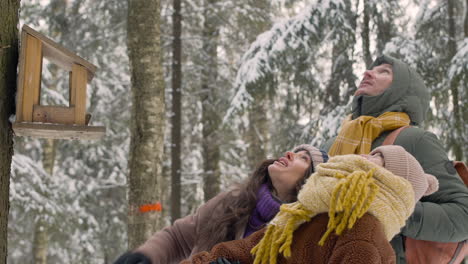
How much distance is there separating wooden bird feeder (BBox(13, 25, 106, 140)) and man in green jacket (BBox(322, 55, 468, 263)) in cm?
160

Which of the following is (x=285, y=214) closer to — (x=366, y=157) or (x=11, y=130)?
(x=366, y=157)

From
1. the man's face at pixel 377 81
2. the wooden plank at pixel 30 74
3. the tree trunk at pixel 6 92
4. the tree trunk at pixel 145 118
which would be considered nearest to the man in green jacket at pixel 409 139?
the man's face at pixel 377 81

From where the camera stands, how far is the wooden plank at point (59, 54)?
3071 millimetres

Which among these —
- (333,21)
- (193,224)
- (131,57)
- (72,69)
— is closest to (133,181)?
(131,57)

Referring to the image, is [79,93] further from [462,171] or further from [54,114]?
[462,171]

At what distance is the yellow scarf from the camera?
2924 mm

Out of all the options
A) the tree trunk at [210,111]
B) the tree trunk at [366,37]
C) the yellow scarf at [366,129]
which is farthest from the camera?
the tree trunk at [210,111]

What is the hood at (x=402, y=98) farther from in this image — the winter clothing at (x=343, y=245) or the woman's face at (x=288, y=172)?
the winter clothing at (x=343, y=245)

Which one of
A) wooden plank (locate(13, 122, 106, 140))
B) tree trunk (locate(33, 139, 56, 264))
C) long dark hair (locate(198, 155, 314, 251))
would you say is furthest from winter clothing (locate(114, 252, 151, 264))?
tree trunk (locate(33, 139, 56, 264))

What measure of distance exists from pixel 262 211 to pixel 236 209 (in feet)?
0.52

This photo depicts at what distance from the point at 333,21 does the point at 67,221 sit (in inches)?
286

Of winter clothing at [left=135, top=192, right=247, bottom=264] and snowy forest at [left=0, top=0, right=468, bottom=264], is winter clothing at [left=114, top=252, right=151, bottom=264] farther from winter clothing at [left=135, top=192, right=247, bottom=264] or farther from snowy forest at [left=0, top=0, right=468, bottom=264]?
snowy forest at [left=0, top=0, right=468, bottom=264]

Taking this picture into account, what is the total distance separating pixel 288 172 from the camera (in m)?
2.69

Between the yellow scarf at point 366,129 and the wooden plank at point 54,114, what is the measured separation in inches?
66.1
